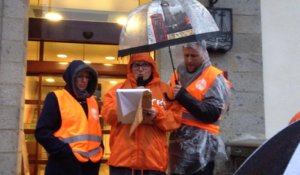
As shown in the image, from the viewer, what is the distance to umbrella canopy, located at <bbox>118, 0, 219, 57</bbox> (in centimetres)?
424

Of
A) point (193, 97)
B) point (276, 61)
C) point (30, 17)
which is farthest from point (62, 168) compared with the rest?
point (276, 61)

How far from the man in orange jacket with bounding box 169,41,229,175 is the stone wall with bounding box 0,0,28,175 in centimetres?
258

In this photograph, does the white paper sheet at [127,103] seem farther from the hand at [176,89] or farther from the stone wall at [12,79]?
the stone wall at [12,79]

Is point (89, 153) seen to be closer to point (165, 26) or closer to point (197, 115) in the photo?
point (197, 115)

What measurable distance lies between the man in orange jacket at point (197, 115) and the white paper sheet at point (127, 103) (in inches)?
16.8

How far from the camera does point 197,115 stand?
4219 millimetres

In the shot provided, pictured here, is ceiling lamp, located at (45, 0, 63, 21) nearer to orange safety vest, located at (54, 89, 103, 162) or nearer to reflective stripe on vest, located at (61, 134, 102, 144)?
orange safety vest, located at (54, 89, 103, 162)

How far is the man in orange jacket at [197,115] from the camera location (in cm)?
422

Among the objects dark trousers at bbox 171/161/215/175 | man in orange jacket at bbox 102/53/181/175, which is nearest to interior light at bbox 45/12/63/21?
man in orange jacket at bbox 102/53/181/175

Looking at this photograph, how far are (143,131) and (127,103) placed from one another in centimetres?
32

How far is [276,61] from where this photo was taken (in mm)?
7008

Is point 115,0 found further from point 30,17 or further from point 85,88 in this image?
point 85,88

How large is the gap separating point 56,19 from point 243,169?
5455 millimetres

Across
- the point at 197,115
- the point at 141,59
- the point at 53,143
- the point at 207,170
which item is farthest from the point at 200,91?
the point at 53,143
